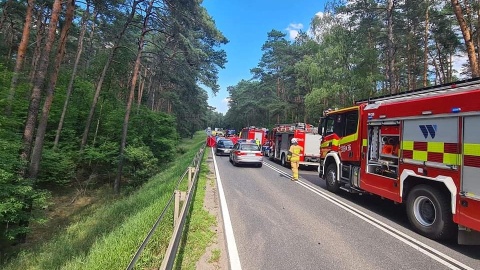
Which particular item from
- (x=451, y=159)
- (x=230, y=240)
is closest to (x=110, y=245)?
(x=230, y=240)

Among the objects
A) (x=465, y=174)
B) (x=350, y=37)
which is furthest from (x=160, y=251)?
(x=350, y=37)

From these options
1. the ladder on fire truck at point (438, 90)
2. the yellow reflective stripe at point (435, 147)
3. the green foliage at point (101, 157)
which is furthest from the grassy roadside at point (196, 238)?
the green foliage at point (101, 157)

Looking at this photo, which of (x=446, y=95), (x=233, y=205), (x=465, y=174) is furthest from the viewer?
(x=233, y=205)

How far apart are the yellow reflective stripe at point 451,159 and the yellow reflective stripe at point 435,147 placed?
0.16m

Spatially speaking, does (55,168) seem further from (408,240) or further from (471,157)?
(471,157)

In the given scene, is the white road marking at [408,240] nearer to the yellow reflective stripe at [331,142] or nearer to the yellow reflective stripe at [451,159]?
the yellow reflective stripe at [451,159]

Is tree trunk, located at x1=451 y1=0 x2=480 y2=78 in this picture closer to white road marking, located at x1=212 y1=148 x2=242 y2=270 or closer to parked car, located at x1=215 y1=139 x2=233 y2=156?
white road marking, located at x1=212 y1=148 x2=242 y2=270

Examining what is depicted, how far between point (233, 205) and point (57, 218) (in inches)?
421

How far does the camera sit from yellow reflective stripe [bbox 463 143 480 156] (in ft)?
18.7

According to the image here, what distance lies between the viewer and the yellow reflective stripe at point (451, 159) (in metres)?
6.17

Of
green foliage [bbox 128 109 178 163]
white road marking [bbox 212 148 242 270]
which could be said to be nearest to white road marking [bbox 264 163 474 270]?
white road marking [bbox 212 148 242 270]

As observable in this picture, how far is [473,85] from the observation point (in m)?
6.31

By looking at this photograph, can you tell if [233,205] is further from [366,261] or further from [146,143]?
[146,143]

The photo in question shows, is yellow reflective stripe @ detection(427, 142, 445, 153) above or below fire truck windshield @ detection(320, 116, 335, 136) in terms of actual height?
below
